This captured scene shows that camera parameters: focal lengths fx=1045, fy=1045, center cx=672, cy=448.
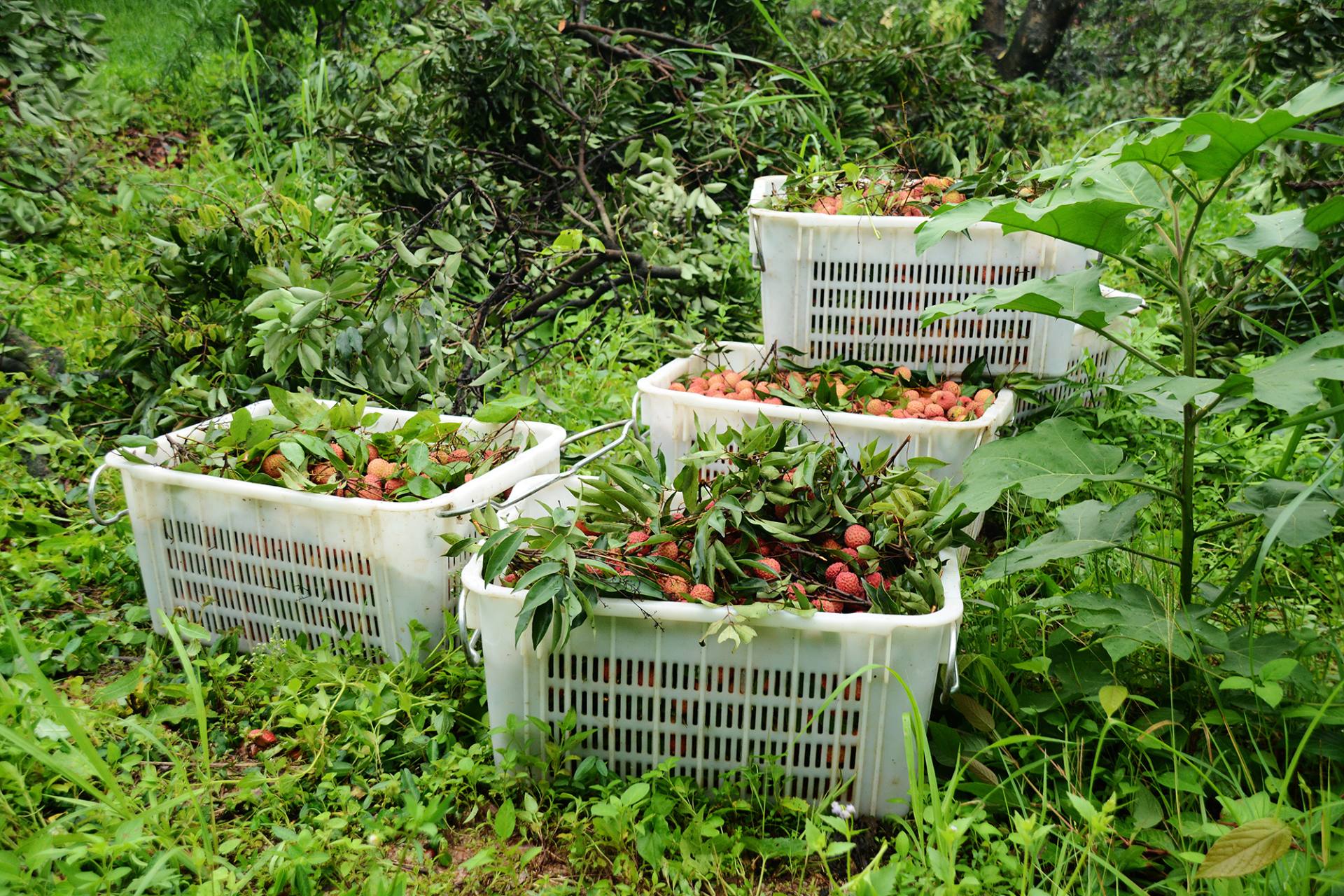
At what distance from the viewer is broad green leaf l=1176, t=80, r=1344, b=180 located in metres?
1.23

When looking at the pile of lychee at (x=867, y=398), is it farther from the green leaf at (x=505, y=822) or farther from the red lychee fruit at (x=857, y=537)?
the green leaf at (x=505, y=822)

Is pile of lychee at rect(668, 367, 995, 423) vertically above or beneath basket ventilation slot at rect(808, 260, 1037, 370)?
beneath

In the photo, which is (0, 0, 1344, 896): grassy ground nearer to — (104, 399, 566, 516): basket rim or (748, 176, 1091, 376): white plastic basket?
(104, 399, 566, 516): basket rim

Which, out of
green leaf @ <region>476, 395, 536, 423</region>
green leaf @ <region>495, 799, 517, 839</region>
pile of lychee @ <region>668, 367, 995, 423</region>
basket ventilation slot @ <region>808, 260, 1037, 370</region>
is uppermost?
basket ventilation slot @ <region>808, 260, 1037, 370</region>

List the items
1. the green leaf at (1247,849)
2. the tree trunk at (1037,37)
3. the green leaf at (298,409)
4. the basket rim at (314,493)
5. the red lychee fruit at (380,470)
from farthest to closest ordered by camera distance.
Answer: the tree trunk at (1037,37) → the green leaf at (298,409) → the red lychee fruit at (380,470) → the basket rim at (314,493) → the green leaf at (1247,849)

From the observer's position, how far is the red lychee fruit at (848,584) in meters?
1.50

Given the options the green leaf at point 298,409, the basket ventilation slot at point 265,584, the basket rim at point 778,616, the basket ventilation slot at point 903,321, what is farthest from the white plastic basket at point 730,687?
the basket ventilation slot at point 903,321

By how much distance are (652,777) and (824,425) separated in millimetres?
860

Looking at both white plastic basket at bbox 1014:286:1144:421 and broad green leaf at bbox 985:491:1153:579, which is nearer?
broad green leaf at bbox 985:491:1153:579

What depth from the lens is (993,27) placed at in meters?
7.16

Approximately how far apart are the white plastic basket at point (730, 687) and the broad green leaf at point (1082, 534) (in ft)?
0.40

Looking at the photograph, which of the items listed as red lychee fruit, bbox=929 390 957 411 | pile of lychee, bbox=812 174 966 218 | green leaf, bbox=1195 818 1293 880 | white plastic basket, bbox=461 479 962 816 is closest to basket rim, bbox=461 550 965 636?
white plastic basket, bbox=461 479 962 816

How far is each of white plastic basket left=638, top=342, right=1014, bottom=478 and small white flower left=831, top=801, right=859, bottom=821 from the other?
Answer: 661 mm

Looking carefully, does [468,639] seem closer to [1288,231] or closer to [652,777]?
[652,777]
